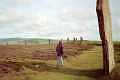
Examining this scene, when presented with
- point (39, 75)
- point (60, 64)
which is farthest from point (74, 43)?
point (39, 75)

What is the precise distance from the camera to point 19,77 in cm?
1594

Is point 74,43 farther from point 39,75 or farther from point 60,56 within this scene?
point 39,75

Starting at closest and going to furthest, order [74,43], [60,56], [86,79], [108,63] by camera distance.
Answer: [86,79], [108,63], [60,56], [74,43]

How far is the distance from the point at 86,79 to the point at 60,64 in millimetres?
A: 6170

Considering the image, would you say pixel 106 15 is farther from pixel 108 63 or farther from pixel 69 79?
pixel 69 79

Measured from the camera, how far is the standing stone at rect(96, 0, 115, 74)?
1577 cm

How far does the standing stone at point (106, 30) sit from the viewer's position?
1577cm

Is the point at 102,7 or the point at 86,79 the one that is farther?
the point at 102,7

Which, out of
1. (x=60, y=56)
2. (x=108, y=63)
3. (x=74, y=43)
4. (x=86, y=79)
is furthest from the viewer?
(x=74, y=43)

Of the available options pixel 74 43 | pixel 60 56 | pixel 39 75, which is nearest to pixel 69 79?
pixel 39 75

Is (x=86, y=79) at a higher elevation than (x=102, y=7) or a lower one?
lower

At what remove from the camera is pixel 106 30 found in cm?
1588

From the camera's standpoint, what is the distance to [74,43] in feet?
180

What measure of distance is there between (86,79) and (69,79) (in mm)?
803
